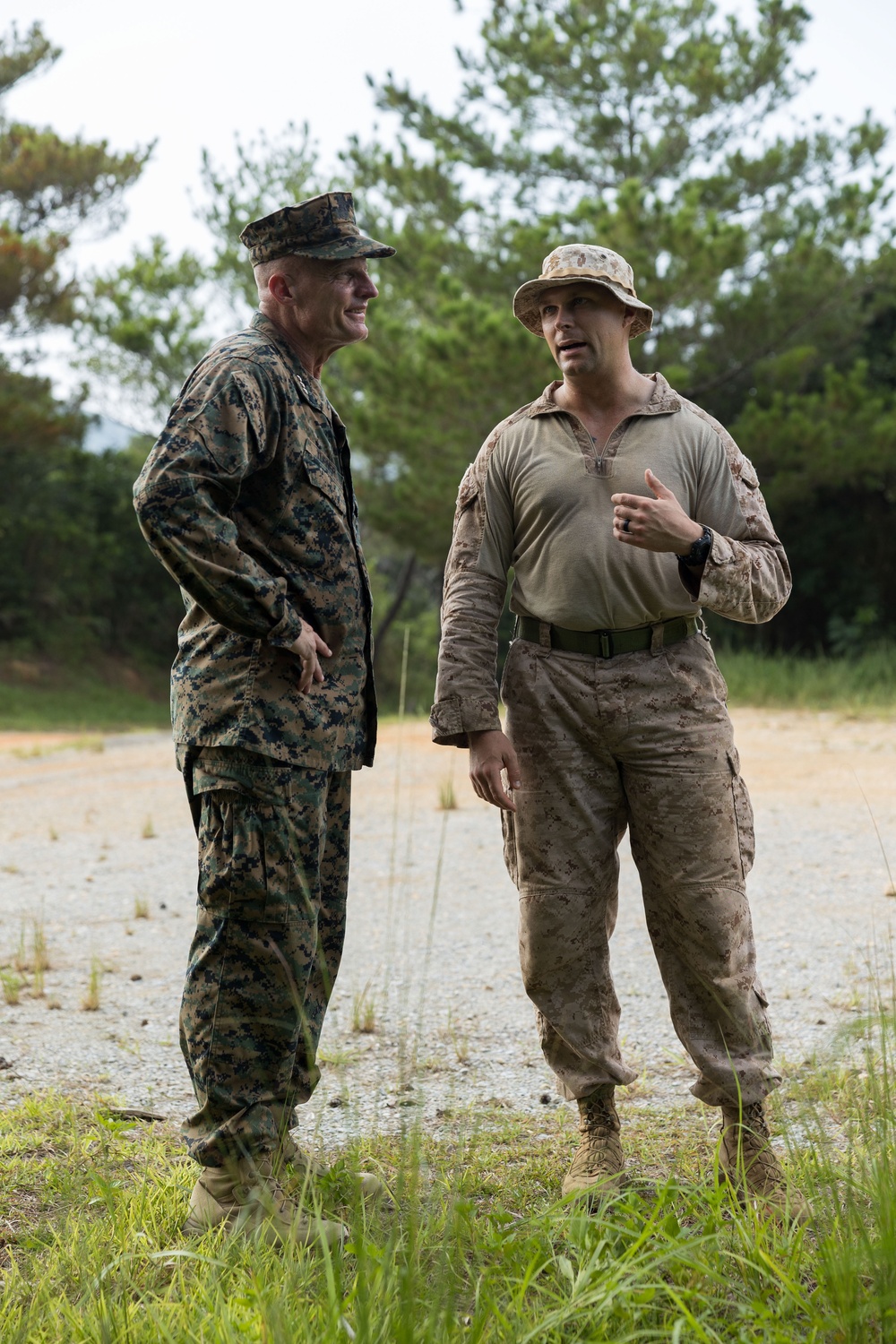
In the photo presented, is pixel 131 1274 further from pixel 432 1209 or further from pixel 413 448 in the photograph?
pixel 413 448

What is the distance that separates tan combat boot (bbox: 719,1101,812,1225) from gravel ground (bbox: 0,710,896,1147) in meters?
0.31

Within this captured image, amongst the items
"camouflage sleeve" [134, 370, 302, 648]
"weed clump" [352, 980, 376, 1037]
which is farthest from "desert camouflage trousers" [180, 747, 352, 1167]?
"weed clump" [352, 980, 376, 1037]

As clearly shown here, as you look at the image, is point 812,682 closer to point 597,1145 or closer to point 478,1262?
point 597,1145

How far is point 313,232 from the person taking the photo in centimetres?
273

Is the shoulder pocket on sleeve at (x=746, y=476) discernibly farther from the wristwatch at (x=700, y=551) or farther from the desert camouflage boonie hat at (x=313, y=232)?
the desert camouflage boonie hat at (x=313, y=232)

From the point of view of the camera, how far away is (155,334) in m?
22.9

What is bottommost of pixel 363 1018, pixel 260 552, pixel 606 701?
pixel 363 1018

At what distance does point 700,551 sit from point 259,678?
0.97 m

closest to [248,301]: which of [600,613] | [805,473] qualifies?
[805,473]

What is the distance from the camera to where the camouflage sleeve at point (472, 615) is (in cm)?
298

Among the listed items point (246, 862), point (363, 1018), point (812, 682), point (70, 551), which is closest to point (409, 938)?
point (363, 1018)

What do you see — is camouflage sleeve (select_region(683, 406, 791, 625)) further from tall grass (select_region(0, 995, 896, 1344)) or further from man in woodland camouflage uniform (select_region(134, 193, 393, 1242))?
tall grass (select_region(0, 995, 896, 1344))

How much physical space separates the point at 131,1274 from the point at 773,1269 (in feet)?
3.90

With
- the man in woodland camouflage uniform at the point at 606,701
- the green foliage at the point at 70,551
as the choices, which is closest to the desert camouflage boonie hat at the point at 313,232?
the man in woodland camouflage uniform at the point at 606,701
